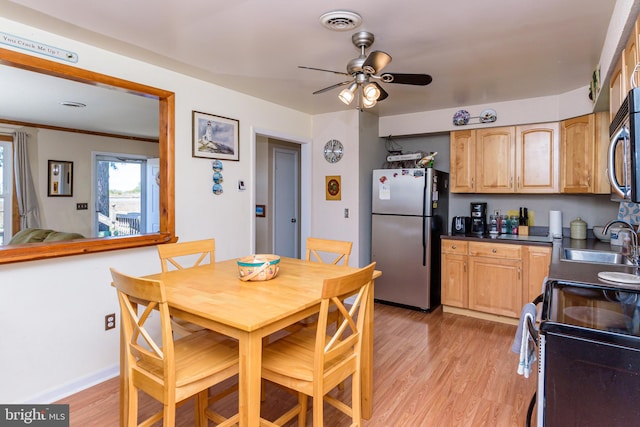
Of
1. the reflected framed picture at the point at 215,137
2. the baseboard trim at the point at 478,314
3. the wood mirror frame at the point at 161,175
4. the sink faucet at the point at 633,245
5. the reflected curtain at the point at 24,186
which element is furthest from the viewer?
the reflected curtain at the point at 24,186

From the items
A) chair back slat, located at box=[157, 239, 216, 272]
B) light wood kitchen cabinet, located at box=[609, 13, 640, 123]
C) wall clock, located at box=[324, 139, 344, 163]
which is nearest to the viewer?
light wood kitchen cabinet, located at box=[609, 13, 640, 123]

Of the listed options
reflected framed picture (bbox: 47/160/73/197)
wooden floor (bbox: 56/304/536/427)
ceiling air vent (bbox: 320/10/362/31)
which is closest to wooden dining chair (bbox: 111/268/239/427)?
wooden floor (bbox: 56/304/536/427)

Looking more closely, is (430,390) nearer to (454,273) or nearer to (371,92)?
(454,273)

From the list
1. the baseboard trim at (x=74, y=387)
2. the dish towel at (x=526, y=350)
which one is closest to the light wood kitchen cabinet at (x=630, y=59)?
the dish towel at (x=526, y=350)

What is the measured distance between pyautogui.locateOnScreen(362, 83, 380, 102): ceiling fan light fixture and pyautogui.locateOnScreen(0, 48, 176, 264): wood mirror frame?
5.12 ft

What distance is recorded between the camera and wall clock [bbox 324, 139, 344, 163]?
4.11m

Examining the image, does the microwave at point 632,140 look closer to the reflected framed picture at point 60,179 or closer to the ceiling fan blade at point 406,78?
the ceiling fan blade at point 406,78

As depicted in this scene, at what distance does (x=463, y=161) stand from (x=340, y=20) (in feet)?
8.27

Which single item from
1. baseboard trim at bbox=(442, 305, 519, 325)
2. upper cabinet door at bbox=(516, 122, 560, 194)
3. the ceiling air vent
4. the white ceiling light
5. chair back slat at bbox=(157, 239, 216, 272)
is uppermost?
the white ceiling light

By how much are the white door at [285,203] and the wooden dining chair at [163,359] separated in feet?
11.3

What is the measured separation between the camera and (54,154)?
5.19 meters

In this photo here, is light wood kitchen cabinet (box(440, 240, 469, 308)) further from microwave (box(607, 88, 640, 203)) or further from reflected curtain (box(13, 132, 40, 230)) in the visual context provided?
reflected curtain (box(13, 132, 40, 230))

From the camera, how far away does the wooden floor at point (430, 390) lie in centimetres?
205

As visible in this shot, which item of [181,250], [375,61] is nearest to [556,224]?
[375,61]
